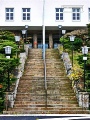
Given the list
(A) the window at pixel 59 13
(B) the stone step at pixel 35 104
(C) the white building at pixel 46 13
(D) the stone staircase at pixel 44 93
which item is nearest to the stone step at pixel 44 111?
(D) the stone staircase at pixel 44 93

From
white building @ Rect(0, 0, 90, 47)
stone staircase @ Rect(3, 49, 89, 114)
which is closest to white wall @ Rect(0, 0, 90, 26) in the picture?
white building @ Rect(0, 0, 90, 47)

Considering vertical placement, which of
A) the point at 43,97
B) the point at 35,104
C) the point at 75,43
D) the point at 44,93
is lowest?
the point at 35,104

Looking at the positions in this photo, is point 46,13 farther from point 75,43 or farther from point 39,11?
point 75,43

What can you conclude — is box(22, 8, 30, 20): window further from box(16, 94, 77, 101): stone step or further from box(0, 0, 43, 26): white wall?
box(16, 94, 77, 101): stone step

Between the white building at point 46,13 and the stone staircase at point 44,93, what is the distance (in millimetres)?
14439

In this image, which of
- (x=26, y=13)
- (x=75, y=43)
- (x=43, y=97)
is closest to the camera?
(x=43, y=97)

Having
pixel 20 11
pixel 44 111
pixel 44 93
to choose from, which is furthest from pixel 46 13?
pixel 44 111

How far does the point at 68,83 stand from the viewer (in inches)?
900

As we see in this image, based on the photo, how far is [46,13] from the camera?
4141cm

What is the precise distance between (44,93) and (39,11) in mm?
21218

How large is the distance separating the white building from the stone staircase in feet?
47.4

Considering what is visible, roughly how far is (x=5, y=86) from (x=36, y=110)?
2553 millimetres

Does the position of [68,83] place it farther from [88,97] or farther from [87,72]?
[88,97]

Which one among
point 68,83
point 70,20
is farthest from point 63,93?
point 70,20
